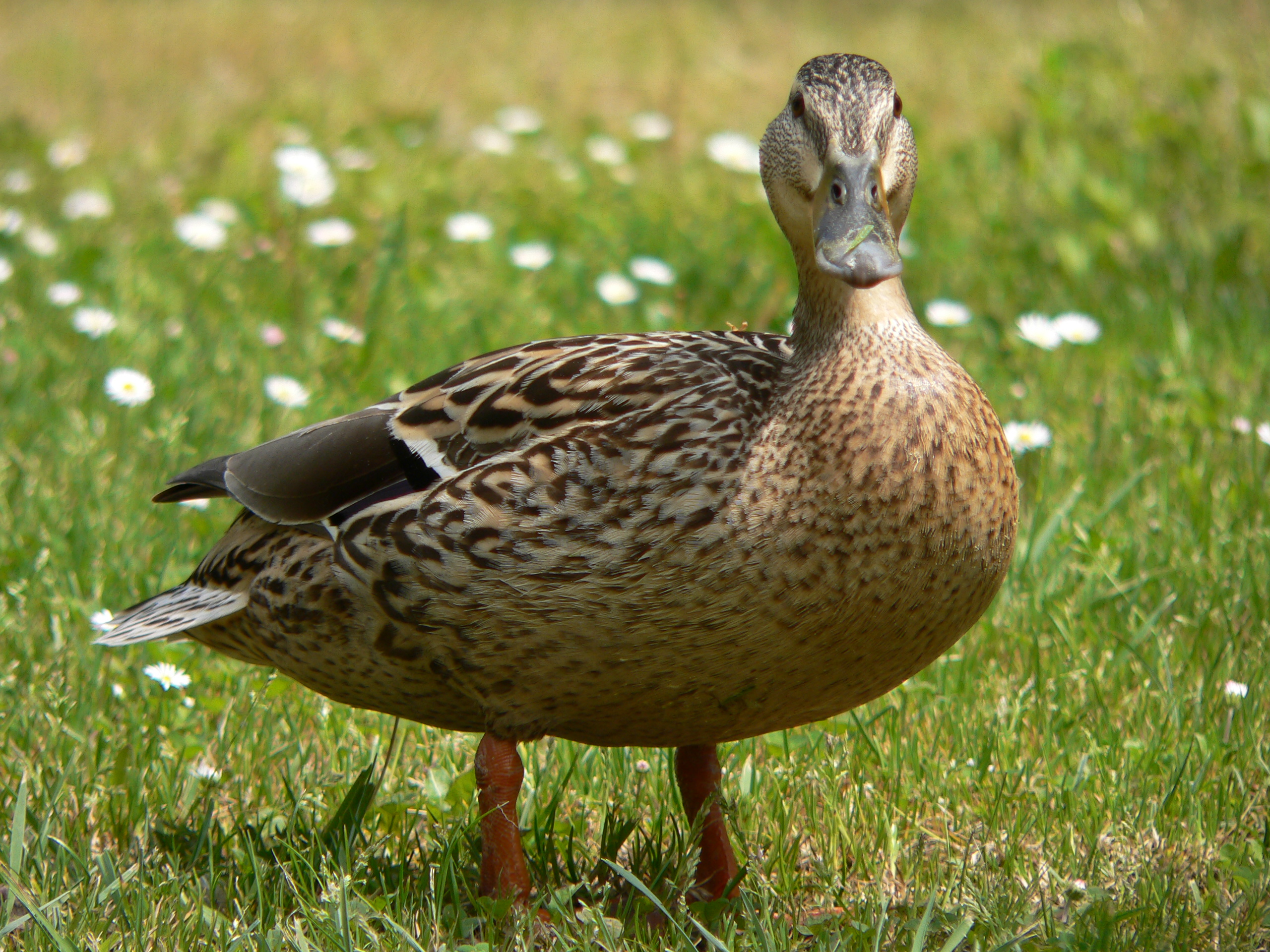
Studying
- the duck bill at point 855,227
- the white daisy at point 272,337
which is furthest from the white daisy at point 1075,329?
the white daisy at point 272,337

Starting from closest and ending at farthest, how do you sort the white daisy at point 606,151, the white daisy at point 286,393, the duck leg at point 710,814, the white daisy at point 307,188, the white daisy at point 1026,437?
1. the duck leg at point 710,814
2. the white daisy at point 1026,437
3. the white daisy at point 286,393
4. the white daisy at point 307,188
5. the white daisy at point 606,151

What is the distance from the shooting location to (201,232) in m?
6.11

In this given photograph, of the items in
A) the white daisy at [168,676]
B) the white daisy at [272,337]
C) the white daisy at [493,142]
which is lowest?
the white daisy at [168,676]

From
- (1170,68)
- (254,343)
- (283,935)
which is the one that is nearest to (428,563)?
(283,935)

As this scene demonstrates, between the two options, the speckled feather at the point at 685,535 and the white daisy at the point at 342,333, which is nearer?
the speckled feather at the point at 685,535

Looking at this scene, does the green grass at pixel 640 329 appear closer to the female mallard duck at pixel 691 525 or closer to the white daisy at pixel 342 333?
the white daisy at pixel 342 333

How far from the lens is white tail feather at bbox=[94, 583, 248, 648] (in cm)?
300

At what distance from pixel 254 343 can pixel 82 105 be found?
3.72 m

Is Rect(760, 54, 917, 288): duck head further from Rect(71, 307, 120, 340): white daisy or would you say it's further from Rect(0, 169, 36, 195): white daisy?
Rect(0, 169, 36, 195): white daisy

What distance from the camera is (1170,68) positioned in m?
7.51

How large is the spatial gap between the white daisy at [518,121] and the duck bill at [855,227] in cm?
563

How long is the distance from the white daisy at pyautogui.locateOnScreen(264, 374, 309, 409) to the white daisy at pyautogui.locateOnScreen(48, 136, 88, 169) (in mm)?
3053

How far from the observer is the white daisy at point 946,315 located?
5.25m

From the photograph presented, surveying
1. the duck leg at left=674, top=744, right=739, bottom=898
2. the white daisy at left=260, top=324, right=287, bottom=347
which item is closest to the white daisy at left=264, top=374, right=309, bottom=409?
the white daisy at left=260, top=324, right=287, bottom=347
